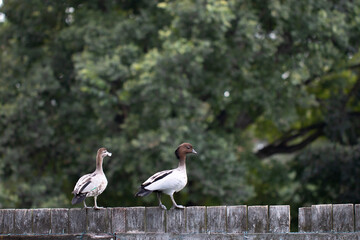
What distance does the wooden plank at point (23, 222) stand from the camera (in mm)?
6855

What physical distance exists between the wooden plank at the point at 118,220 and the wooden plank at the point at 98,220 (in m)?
0.05

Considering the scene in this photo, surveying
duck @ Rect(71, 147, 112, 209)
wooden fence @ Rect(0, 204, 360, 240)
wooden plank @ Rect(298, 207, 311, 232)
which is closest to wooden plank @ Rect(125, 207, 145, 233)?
wooden fence @ Rect(0, 204, 360, 240)

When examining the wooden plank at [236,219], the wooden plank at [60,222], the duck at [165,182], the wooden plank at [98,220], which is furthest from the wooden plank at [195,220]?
the wooden plank at [60,222]

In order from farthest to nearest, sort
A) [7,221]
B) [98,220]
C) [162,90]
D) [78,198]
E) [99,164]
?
[162,90] < [99,164] < [7,221] < [98,220] < [78,198]

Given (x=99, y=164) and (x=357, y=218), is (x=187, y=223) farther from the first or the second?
(x=357, y=218)

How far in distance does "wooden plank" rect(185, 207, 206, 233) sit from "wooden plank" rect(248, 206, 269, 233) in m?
0.50

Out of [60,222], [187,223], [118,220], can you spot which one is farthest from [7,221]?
[187,223]

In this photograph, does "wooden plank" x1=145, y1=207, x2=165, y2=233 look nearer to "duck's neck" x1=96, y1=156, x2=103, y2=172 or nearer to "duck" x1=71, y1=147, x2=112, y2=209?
"duck" x1=71, y1=147, x2=112, y2=209

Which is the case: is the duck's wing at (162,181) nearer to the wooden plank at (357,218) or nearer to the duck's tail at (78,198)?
the duck's tail at (78,198)

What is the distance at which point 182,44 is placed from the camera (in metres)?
14.7

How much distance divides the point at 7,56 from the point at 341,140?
10.2 metres

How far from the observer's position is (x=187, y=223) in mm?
6531

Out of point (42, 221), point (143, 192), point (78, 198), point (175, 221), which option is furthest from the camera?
point (42, 221)

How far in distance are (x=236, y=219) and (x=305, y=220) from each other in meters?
0.73
